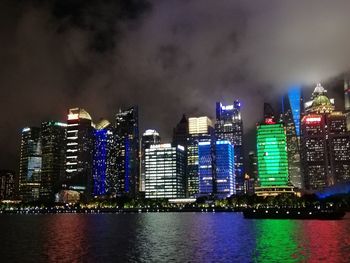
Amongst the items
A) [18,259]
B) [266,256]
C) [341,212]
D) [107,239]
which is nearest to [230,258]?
[266,256]

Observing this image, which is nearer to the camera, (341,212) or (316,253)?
(316,253)

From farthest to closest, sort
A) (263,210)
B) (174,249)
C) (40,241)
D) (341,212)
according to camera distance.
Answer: (263,210) < (341,212) < (40,241) < (174,249)

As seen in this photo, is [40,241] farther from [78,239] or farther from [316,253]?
[316,253]

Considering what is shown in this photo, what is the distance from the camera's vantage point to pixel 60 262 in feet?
194

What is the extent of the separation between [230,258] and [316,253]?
44.5 feet

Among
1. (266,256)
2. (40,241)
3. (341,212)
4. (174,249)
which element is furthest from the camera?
(341,212)

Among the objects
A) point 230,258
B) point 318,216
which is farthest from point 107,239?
point 318,216

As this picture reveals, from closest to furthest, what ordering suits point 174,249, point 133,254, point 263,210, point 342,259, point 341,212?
1. point 342,259
2. point 133,254
3. point 174,249
4. point 341,212
5. point 263,210

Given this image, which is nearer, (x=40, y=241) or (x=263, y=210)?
(x=40, y=241)

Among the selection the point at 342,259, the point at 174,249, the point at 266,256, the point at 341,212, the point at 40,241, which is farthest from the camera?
the point at 341,212

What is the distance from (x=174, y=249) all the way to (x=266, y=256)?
16.7 meters

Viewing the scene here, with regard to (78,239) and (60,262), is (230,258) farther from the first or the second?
(78,239)

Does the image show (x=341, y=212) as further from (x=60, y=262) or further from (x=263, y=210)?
(x=60, y=262)

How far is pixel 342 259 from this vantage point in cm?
5775
